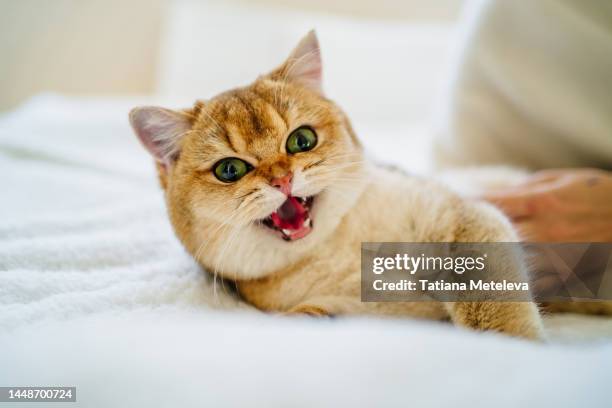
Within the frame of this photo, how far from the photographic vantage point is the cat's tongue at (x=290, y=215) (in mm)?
1031

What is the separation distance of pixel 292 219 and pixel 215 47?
2513 mm

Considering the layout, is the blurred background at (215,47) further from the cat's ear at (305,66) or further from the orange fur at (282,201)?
the orange fur at (282,201)

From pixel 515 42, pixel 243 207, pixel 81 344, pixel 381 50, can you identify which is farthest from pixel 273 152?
pixel 381 50

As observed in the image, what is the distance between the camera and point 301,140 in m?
1.07

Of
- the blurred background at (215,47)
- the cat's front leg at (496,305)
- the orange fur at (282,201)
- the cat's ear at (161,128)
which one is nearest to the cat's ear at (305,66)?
the orange fur at (282,201)

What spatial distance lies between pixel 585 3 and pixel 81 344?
1.73m

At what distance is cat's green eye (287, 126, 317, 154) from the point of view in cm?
105

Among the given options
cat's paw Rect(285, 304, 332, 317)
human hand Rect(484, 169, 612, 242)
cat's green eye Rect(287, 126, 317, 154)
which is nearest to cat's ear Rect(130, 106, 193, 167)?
cat's green eye Rect(287, 126, 317, 154)

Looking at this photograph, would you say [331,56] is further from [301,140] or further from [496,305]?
[496,305]

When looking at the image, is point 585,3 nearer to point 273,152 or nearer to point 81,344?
point 273,152

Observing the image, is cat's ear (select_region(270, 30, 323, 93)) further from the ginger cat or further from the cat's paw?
the cat's paw

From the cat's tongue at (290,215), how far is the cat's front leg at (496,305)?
40cm

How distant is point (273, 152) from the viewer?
1010 mm

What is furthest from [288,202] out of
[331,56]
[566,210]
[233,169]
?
[331,56]
